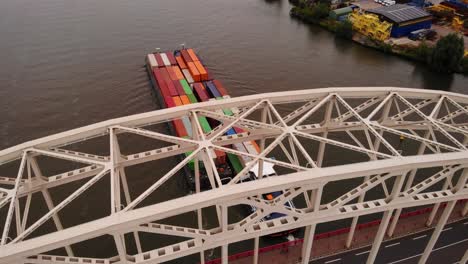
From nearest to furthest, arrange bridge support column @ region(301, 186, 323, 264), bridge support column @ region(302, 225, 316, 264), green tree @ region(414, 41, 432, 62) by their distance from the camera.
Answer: bridge support column @ region(301, 186, 323, 264), bridge support column @ region(302, 225, 316, 264), green tree @ region(414, 41, 432, 62)

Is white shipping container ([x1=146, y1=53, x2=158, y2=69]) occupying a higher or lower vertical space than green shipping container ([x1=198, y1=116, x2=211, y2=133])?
higher

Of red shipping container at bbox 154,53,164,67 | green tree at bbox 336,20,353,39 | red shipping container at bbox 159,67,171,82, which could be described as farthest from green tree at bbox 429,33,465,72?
red shipping container at bbox 154,53,164,67

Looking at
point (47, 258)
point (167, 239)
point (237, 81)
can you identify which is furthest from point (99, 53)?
point (47, 258)

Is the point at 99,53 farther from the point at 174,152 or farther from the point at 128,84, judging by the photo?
the point at 174,152

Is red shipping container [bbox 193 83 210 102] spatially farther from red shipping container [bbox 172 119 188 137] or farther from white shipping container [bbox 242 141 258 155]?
white shipping container [bbox 242 141 258 155]

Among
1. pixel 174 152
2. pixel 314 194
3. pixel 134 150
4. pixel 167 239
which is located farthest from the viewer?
pixel 134 150

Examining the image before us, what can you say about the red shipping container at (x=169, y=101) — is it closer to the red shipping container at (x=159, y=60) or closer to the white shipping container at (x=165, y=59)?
the red shipping container at (x=159, y=60)

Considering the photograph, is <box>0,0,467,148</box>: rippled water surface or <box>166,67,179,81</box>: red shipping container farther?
<box>166,67,179,81</box>: red shipping container
